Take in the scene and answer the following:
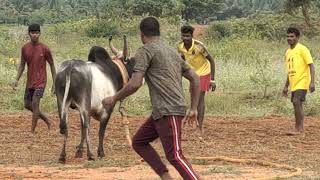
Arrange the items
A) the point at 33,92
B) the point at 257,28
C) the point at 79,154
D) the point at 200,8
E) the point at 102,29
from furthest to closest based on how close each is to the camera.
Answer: the point at 200,8 → the point at 257,28 → the point at 102,29 → the point at 33,92 → the point at 79,154

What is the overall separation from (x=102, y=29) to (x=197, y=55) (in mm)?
25312

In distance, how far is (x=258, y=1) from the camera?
67562 millimetres

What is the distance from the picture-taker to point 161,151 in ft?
32.1

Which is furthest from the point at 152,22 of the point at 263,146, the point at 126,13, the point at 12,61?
the point at 126,13

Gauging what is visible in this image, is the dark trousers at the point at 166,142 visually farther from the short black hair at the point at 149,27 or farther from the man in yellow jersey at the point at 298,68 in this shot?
the man in yellow jersey at the point at 298,68

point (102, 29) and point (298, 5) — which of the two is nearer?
point (102, 29)

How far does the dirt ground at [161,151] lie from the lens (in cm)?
786

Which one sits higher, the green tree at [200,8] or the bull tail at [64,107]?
the bull tail at [64,107]

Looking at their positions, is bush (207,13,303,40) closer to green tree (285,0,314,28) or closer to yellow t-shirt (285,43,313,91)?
green tree (285,0,314,28)

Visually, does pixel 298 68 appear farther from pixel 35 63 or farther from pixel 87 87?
pixel 35 63

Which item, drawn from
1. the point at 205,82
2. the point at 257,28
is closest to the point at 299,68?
the point at 205,82

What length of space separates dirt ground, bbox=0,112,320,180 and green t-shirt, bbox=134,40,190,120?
1.49 metres

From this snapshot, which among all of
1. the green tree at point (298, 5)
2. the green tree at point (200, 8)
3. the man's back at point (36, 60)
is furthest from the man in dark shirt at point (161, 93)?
the green tree at point (200, 8)

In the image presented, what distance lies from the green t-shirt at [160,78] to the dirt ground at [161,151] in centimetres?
149
